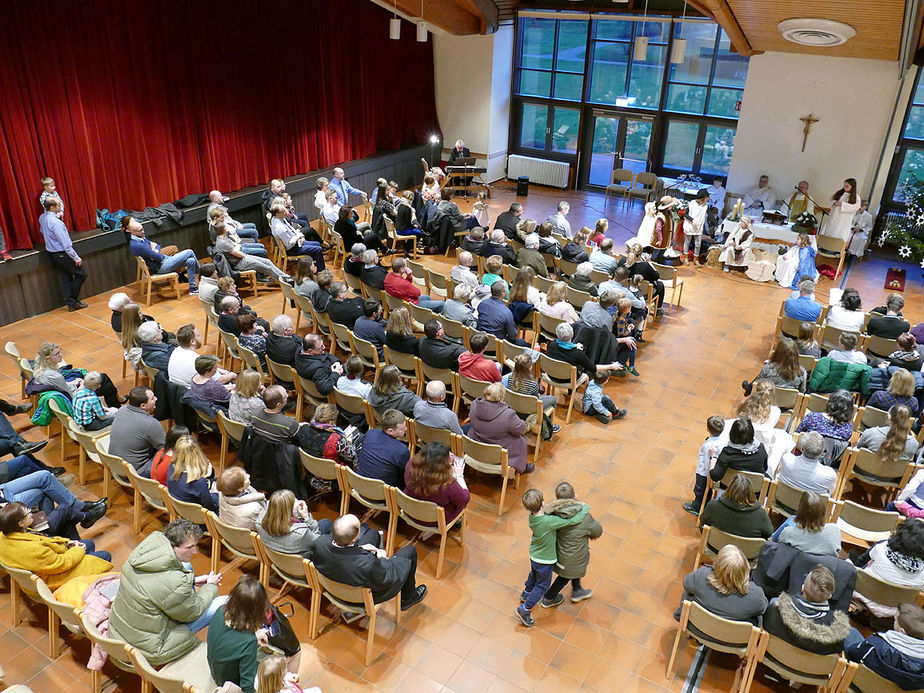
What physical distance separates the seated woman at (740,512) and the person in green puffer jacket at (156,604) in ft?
11.4

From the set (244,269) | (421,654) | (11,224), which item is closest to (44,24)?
(11,224)

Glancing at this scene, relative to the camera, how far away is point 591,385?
24.7 ft

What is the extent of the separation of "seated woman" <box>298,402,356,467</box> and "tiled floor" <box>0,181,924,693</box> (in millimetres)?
693

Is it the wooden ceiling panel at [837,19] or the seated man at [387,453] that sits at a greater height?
the wooden ceiling panel at [837,19]

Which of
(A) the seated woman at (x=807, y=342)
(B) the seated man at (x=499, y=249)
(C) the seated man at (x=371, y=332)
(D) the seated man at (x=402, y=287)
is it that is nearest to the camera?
(A) the seated woman at (x=807, y=342)

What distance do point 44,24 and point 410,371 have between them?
20.8ft

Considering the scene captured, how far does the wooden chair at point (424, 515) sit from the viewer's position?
5156mm

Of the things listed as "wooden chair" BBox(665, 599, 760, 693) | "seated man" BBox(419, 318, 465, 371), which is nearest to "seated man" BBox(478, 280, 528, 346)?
"seated man" BBox(419, 318, 465, 371)

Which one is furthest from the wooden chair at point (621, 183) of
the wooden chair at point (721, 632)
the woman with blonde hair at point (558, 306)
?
the wooden chair at point (721, 632)

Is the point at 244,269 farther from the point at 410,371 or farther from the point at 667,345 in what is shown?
the point at 667,345

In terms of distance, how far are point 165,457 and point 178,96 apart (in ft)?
24.0

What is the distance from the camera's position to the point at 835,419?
19.7 ft

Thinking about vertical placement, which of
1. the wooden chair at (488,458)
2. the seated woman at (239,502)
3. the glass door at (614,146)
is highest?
the glass door at (614,146)

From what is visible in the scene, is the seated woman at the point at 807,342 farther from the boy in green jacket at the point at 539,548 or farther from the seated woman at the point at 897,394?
the boy in green jacket at the point at 539,548
